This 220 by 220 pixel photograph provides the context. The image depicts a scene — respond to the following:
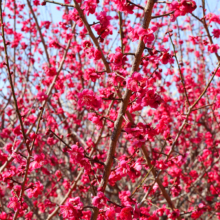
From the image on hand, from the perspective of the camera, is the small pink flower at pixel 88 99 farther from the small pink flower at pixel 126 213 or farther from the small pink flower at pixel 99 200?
the small pink flower at pixel 126 213

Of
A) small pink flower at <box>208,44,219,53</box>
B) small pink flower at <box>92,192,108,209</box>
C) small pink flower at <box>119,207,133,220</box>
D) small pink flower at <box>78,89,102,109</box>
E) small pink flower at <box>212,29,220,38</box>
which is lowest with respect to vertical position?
small pink flower at <box>119,207,133,220</box>

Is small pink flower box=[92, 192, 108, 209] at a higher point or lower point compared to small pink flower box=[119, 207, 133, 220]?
higher

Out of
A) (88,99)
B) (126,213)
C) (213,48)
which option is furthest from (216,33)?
(126,213)

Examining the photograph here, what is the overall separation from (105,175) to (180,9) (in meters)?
1.52

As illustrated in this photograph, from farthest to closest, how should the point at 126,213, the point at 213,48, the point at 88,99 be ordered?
the point at 213,48, the point at 88,99, the point at 126,213

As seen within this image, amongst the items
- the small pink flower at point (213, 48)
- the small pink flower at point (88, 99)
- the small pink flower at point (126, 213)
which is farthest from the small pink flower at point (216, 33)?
the small pink flower at point (126, 213)

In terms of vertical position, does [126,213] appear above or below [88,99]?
below

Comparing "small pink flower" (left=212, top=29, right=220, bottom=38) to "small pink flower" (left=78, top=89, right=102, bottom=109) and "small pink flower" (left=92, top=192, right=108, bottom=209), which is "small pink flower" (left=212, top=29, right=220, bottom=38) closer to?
"small pink flower" (left=78, top=89, right=102, bottom=109)

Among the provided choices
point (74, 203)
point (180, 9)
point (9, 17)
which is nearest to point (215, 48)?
point (180, 9)

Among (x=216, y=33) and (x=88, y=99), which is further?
(x=216, y=33)

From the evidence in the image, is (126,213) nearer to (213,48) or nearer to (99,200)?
(99,200)

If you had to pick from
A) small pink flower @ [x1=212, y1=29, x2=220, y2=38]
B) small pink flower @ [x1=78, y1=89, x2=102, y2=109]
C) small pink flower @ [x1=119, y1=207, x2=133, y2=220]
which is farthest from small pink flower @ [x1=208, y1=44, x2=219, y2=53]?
small pink flower @ [x1=119, y1=207, x2=133, y2=220]

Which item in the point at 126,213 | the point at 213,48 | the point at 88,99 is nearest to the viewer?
the point at 126,213

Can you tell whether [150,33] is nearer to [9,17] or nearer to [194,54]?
[9,17]
